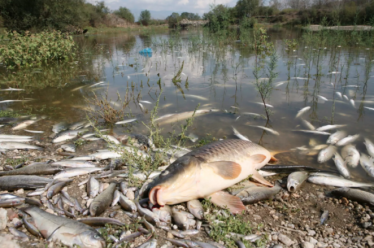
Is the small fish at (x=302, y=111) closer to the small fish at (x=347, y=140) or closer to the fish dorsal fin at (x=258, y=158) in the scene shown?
the small fish at (x=347, y=140)

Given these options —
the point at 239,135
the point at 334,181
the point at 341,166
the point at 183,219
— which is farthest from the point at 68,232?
the point at 341,166

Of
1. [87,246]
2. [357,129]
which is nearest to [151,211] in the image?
[87,246]

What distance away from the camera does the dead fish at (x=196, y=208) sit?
Result: 307 cm

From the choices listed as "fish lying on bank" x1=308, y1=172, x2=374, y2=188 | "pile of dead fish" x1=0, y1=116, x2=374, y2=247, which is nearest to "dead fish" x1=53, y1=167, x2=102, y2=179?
"pile of dead fish" x1=0, y1=116, x2=374, y2=247

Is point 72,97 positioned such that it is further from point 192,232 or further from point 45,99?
point 192,232

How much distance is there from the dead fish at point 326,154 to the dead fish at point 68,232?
397cm

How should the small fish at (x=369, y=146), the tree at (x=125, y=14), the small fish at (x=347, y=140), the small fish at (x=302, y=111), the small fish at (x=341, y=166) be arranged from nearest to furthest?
the small fish at (x=341, y=166) < the small fish at (x=369, y=146) < the small fish at (x=347, y=140) < the small fish at (x=302, y=111) < the tree at (x=125, y=14)

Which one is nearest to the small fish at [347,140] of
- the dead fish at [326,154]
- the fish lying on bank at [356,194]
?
the dead fish at [326,154]

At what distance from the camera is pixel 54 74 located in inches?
472

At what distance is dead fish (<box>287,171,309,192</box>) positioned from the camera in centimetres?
392

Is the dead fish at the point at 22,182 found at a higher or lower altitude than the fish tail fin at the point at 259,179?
higher

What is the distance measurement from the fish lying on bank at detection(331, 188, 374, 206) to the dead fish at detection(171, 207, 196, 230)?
211 centimetres

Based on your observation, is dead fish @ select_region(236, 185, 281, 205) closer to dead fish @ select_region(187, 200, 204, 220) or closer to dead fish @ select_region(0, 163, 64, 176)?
dead fish @ select_region(187, 200, 204, 220)

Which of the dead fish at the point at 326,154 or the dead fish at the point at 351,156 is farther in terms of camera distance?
the dead fish at the point at 326,154
